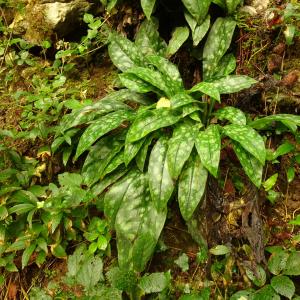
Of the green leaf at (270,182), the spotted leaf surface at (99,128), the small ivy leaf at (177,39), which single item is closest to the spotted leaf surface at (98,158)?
the spotted leaf surface at (99,128)

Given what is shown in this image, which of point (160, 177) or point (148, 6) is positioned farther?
point (148, 6)

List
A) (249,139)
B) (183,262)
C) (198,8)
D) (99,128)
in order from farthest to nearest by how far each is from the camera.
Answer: (198,8) < (99,128) < (183,262) < (249,139)

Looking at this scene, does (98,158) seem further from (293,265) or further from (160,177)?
(293,265)

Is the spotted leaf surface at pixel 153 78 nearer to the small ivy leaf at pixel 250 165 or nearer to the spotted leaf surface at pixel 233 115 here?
the spotted leaf surface at pixel 233 115

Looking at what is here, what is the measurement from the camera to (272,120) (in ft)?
6.82

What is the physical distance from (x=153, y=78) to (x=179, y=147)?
20.1 inches

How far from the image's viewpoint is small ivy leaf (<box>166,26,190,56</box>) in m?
2.57

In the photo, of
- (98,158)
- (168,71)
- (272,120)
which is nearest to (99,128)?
(98,158)

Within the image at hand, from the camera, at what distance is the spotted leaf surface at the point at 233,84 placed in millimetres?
2160

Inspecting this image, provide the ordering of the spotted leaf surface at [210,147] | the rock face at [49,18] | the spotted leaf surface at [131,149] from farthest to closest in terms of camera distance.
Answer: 1. the rock face at [49,18]
2. the spotted leaf surface at [131,149]
3. the spotted leaf surface at [210,147]

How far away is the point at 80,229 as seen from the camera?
2.27 meters

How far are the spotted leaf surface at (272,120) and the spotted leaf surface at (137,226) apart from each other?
29.2 inches

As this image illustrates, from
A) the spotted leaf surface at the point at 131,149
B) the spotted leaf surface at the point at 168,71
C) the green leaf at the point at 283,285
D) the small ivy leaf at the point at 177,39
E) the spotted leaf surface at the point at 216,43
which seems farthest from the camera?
the small ivy leaf at the point at 177,39


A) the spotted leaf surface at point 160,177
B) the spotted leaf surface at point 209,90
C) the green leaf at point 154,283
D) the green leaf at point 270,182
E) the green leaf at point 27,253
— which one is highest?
the spotted leaf surface at point 209,90
